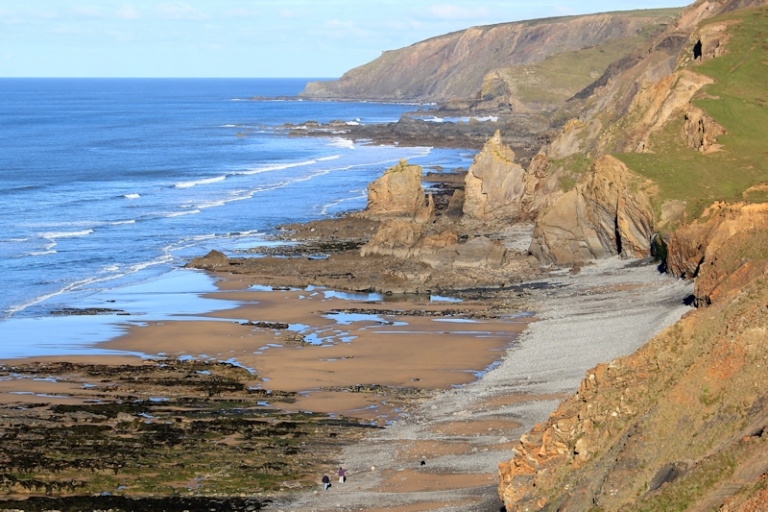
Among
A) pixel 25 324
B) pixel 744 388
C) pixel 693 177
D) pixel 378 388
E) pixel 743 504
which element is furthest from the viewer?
pixel 693 177

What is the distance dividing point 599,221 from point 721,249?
1884cm

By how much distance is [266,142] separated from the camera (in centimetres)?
15562

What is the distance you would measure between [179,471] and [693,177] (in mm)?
36463

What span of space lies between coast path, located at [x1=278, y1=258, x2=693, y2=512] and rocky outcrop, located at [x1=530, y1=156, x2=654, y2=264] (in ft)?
9.58

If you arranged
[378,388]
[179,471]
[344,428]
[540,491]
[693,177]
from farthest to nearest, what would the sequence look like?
[693,177] < [378,388] < [344,428] < [179,471] < [540,491]

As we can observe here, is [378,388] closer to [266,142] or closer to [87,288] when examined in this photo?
[87,288]

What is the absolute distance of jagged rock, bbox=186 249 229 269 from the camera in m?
65.2

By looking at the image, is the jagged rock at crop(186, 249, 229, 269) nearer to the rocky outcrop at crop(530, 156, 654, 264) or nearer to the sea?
the sea

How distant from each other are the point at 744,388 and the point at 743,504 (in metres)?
4.83

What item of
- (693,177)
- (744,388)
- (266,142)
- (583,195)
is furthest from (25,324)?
(266,142)

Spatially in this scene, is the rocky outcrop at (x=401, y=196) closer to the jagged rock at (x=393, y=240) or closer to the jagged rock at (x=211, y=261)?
the jagged rock at (x=393, y=240)

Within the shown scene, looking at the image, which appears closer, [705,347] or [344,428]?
[705,347]

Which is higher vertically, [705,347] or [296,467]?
[705,347]

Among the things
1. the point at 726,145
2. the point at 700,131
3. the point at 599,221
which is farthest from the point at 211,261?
the point at 726,145
